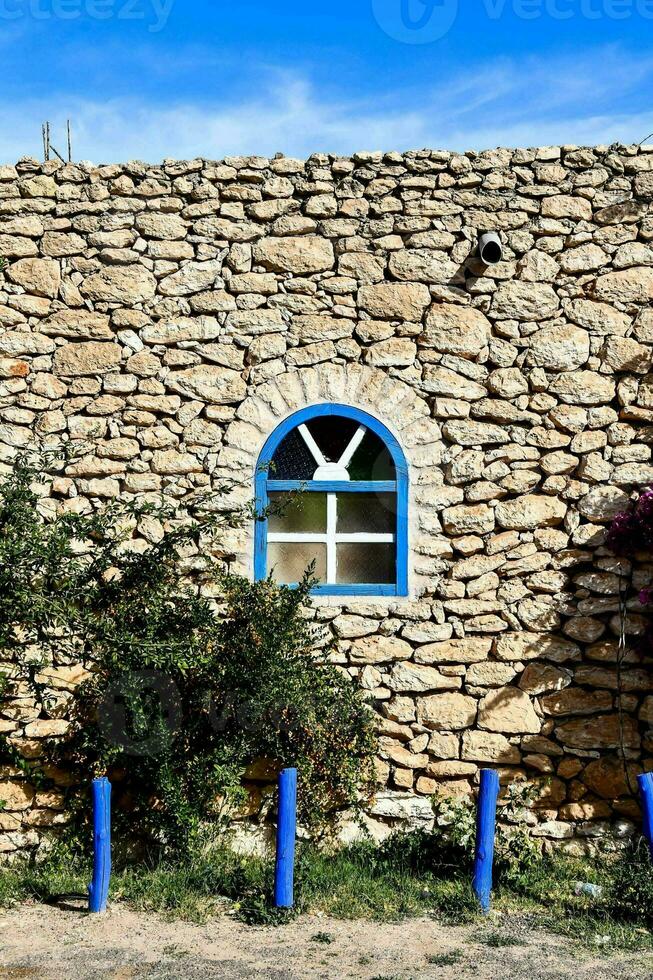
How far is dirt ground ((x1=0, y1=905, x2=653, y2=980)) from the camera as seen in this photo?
4.69 m

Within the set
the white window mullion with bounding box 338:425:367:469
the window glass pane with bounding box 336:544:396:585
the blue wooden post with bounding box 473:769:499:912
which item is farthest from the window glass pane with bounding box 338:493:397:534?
the blue wooden post with bounding box 473:769:499:912

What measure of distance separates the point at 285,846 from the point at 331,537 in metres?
2.03

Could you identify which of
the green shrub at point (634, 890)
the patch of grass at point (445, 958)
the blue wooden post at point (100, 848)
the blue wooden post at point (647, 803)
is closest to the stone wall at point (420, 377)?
the green shrub at point (634, 890)

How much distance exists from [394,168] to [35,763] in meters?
4.53

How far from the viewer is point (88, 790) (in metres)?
6.14

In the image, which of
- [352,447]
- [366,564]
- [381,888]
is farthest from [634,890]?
[352,447]

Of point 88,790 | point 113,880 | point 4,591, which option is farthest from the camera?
point 88,790

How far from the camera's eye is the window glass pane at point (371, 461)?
6.53 meters

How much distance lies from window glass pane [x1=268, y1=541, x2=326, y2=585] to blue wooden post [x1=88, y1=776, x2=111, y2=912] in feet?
5.85

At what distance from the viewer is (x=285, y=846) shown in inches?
211

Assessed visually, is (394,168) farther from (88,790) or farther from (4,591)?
(88,790)

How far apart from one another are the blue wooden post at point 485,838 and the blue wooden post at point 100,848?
2.05 m

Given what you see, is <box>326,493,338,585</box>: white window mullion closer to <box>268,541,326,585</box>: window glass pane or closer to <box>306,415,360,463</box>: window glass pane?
<box>268,541,326,585</box>: window glass pane

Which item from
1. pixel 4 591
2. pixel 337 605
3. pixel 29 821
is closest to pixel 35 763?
pixel 29 821
